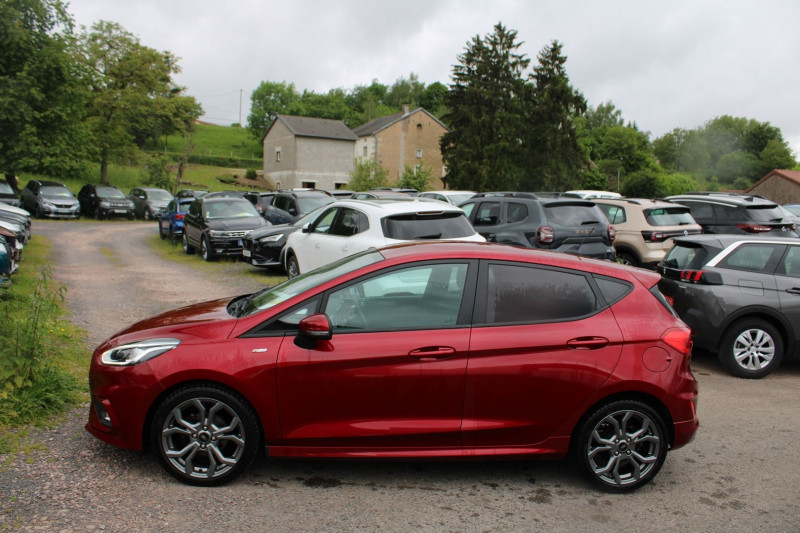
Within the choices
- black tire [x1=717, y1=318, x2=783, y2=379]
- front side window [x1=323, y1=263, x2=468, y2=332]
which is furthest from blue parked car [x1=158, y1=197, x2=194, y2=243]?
front side window [x1=323, y1=263, x2=468, y2=332]

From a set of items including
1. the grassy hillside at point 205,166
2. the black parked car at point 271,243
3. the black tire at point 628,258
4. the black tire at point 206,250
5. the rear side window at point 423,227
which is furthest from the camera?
the grassy hillside at point 205,166

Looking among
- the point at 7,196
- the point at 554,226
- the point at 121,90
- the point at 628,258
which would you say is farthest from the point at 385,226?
the point at 121,90

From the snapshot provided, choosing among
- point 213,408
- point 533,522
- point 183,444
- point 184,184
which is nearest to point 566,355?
point 533,522

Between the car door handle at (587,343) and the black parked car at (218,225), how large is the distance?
13.8m

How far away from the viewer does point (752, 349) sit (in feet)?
24.5

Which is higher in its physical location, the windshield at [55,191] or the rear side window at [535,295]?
the windshield at [55,191]

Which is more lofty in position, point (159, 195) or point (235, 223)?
point (159, 195)

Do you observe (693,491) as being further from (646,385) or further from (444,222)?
(444,222)

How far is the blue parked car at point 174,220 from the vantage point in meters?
22.0

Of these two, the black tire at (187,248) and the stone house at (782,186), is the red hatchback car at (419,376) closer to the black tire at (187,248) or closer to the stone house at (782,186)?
the black tire at (187,248)

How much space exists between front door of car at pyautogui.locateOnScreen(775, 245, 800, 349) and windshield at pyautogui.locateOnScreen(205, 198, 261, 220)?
13929 mm

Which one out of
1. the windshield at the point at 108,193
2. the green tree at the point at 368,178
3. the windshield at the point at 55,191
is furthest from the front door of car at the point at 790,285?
the green tree at the point at 368,178

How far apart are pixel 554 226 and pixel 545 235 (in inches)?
12.6

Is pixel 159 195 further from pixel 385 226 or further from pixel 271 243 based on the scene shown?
pixel 385 226
